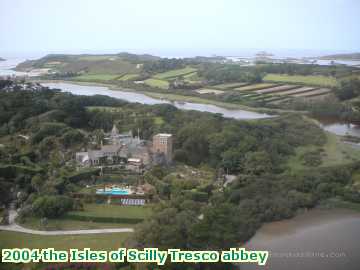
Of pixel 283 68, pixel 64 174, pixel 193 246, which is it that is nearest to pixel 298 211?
pixel 193 246

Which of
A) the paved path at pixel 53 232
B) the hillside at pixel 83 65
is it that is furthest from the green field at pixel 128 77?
the paved path at pixel 53 232

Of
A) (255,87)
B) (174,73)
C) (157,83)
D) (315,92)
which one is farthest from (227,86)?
(174,73)

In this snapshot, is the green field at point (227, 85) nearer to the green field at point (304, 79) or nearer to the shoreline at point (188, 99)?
the green field at point (304, 79)

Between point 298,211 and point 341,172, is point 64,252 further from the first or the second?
point 341,172

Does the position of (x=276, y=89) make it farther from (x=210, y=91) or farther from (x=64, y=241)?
(x=64, y=241)

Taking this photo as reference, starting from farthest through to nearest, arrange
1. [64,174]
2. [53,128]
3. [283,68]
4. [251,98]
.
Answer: [283,68], [251,98], [53,128], [64,174]

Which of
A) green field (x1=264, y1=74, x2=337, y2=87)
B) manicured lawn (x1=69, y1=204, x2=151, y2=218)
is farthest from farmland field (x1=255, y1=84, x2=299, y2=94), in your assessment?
manicured lawn (x1=69, y1=204, x2=151, y2=218)
